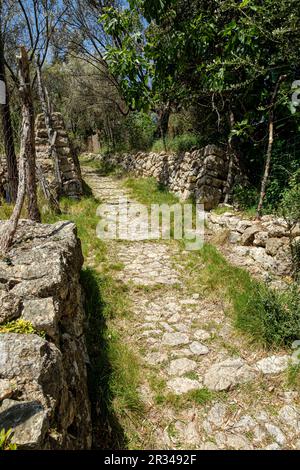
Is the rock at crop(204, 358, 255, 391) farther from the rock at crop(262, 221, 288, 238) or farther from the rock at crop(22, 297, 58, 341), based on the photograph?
the rock at crop(262, 221, 288, 238)

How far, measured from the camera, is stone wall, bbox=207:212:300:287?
404cm

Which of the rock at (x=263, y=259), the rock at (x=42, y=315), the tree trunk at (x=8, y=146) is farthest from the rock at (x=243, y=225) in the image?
the tree trunk at (x=8, y=146)

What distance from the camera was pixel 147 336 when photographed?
3.22 m

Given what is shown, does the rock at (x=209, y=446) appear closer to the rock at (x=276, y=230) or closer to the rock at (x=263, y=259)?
the rock at (x=263, y=259)

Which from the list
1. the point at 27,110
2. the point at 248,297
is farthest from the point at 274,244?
the point at 27,110

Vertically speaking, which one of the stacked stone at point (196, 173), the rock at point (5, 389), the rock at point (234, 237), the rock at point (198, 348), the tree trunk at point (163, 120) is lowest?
the rock at point (198, 348)

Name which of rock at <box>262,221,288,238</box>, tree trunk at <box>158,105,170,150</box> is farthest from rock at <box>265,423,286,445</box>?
tree trunk at <box>158,105,170,150</box>

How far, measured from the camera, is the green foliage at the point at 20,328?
6.10 feet

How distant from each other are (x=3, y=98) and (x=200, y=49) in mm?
4478

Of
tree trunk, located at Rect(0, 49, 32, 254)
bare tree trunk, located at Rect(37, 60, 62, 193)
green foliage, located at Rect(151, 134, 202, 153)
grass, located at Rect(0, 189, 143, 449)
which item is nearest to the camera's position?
grass, located at Rect(0, 189, 143, 449)

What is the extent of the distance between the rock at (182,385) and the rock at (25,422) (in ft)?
5.14

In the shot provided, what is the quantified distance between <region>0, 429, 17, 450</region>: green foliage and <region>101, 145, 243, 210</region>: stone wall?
593cm
